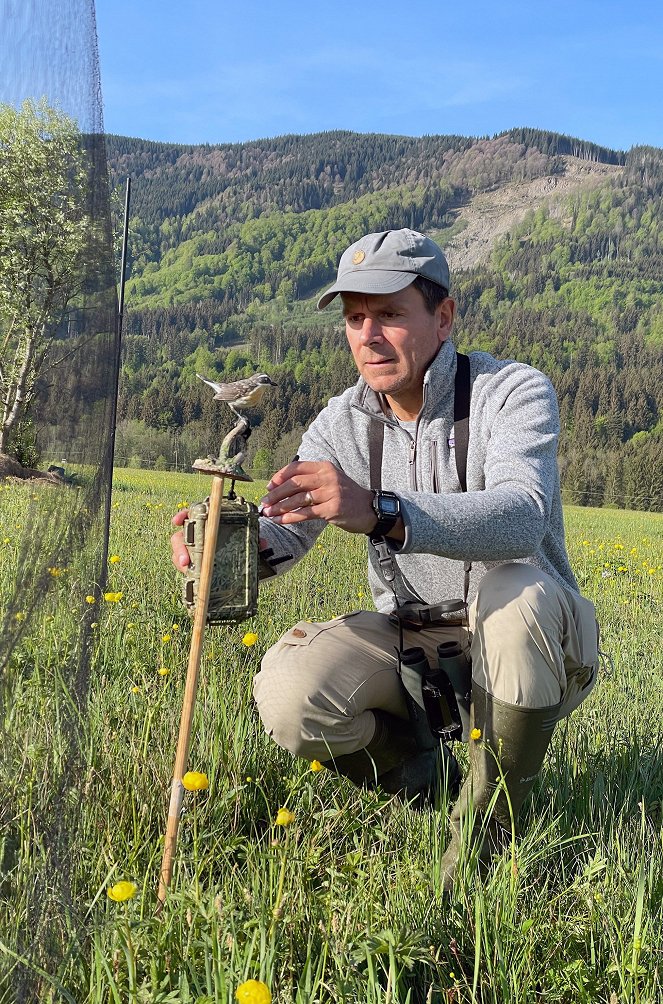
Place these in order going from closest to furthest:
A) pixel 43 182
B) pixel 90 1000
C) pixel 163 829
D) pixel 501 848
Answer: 1. pixel 43 182
2. pixel 90 1000
3. pixel 163 829
4. pixel 501 848

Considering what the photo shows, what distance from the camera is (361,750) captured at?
269 cm

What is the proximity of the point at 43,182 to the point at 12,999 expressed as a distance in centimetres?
121

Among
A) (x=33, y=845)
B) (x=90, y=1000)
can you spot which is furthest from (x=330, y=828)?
(x=33, y=845)

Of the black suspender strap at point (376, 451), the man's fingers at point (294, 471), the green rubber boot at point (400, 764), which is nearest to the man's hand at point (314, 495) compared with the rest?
the man's fingers at point (294, 471)

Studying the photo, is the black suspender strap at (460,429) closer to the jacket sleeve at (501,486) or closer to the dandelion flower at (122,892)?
the jacket sleeve at (501,486)

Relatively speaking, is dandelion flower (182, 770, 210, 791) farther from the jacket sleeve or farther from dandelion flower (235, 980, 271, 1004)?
the jacket sleeve

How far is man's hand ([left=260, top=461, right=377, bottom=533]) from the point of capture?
2025 millimetres

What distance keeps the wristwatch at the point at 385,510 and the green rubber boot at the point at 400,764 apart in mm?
876

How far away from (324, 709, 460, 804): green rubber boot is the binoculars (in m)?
0.10

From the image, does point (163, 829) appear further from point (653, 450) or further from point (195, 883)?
point (653, 450)

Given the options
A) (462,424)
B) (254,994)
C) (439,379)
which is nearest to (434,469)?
(462,424)

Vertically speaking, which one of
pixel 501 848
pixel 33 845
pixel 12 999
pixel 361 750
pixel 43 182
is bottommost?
pixel 501 848

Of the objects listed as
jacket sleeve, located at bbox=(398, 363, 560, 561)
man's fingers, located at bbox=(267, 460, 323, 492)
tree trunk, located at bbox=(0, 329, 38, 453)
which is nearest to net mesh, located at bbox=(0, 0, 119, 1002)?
tree trunk, located at bbox=(0, 329, 38, 453)

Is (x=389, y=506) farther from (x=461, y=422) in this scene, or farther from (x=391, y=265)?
(x=391, y=265)
